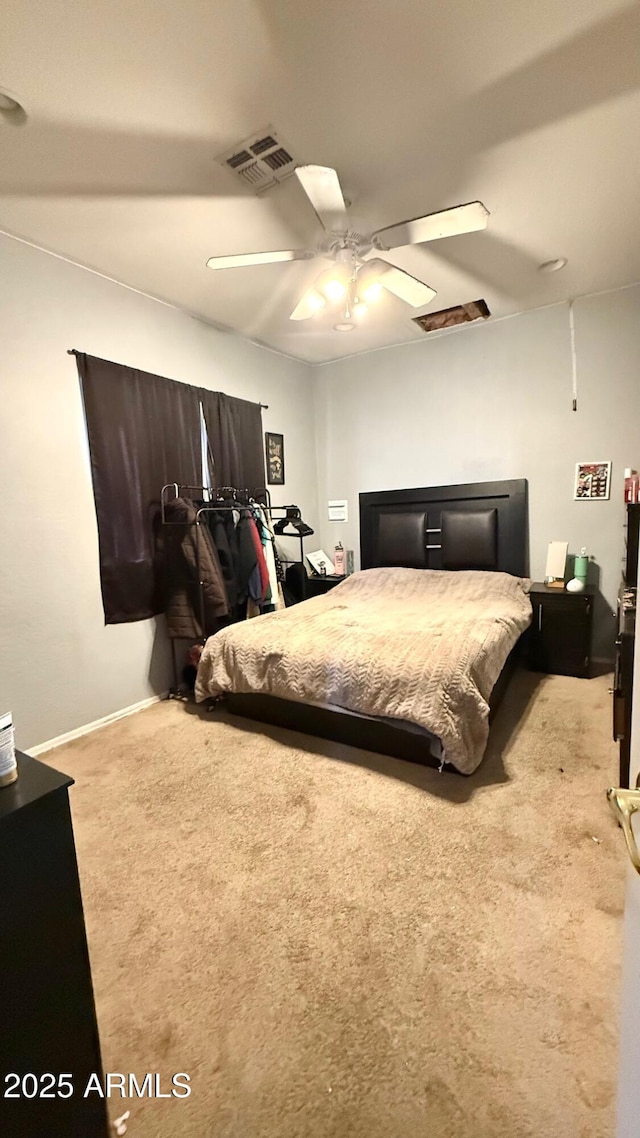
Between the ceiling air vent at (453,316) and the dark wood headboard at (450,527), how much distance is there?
4.20 feet

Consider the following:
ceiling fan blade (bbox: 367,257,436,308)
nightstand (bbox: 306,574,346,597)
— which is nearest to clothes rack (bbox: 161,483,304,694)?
nightstand (bbox: 306,574,346,597)

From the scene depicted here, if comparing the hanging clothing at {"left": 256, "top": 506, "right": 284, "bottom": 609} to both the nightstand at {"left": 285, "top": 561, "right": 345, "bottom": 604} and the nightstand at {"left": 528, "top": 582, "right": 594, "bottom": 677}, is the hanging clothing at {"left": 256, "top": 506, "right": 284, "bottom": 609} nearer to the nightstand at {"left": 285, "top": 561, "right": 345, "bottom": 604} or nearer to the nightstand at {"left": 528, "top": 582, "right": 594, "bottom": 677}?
the nightstand at {"left": 285, "top": 561, "right": 345, "bottom": 604}

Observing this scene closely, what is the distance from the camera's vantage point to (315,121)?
1.74 metres

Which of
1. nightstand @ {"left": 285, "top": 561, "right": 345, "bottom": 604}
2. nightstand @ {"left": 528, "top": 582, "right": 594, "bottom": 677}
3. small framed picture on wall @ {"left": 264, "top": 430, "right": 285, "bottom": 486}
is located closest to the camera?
nightstand @ {"left": 528, "top": 582, "right": 594, "bottom": 677}

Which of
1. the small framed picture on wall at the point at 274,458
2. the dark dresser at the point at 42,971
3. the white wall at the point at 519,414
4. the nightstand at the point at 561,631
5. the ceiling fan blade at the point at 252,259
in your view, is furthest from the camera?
the small framed picture on wall at the point at 274,458

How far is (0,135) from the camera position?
5.75 ft

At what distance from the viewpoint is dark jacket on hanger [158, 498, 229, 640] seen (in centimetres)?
305

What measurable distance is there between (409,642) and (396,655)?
0.57 ft

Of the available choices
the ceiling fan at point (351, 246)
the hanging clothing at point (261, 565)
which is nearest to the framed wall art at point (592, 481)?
the ceiling fan at point (351, 246)

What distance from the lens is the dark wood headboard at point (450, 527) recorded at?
3732mm

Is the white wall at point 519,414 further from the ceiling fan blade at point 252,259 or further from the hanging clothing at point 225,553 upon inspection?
the ceiling fan blade at point 252,259

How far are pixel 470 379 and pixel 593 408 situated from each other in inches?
38.0

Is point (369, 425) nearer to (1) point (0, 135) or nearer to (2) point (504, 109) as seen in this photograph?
(2) point (504, 109)

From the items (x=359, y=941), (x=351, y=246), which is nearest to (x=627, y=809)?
(x=359, y=941)
